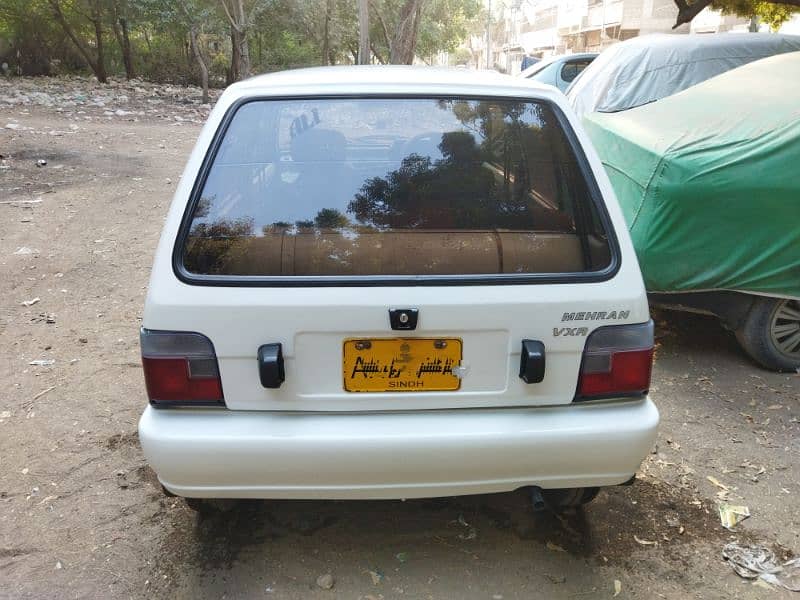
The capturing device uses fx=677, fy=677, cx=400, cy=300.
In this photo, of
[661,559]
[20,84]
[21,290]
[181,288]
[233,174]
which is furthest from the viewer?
[20,84]

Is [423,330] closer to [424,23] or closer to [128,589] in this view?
[128,589]

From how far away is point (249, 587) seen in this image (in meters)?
2.38

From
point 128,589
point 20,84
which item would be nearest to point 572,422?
point 128,589

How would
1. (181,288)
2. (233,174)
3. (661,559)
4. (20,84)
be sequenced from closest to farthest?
(181,288) → (233,174) → (661,559) → (20,84)

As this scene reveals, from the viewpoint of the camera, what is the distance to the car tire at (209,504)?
102 inches

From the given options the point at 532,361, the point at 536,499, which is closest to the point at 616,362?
the point at 532,361

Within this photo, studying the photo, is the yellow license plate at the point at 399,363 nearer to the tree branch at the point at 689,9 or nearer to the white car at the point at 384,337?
the white car at the point at 384,337

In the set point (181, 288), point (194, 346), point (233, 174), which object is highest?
point (233, 174)

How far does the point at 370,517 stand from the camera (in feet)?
9.02

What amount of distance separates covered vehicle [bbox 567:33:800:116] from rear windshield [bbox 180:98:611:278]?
5.66m

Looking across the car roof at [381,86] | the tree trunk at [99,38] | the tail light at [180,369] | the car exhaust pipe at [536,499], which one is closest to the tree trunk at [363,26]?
the tree trunk at [99,38]

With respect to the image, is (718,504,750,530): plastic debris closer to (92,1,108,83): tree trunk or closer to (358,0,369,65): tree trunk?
(358,0,369,65): tree trunk

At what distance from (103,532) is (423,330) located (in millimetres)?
1615

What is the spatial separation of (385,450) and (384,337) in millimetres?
343
